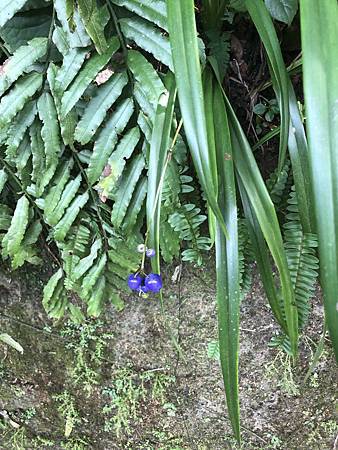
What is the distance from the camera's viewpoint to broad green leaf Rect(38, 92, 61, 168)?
0.95 m

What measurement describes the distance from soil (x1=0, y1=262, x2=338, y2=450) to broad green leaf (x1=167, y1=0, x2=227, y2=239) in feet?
1.80

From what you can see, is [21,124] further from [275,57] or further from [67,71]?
[275,57]

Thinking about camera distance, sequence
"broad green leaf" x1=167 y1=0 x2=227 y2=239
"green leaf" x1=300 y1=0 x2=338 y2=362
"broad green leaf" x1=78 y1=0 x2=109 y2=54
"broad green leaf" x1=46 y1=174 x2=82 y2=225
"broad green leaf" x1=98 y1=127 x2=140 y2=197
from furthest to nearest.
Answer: "broad green leaf" x1=46 y1=174 x2=82 y2=225
"broad green leaf" x1=98 y1=127 x2=140 y2=197
"broad green leaf" x1=78 y1=0 x2=109 y2=54
"broad green leaf" x1=167 y1=0 x2=227 y2=239
"green leaf" x1=300 y1=0 x2=338 y2=362

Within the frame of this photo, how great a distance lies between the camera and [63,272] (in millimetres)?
1232

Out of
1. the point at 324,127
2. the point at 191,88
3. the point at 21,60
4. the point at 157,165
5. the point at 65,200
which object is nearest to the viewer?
the point at 324,127

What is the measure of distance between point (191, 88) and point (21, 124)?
458 millimetres

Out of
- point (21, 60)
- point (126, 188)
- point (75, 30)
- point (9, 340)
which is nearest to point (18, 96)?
point (21, 60)

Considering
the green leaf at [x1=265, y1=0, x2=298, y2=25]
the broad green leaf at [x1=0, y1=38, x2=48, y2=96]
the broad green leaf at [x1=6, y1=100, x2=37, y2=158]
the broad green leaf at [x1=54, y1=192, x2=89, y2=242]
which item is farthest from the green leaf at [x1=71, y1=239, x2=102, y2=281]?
the green leaf at [x1=265, y1=0, x2=298, y2=25]

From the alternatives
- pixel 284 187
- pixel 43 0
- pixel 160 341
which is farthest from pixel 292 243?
pixel 43 0

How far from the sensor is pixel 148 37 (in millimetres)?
884

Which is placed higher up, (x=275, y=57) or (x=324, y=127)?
(x=275, y=57)

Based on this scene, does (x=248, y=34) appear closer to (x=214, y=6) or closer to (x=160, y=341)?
(x=214, y=6)

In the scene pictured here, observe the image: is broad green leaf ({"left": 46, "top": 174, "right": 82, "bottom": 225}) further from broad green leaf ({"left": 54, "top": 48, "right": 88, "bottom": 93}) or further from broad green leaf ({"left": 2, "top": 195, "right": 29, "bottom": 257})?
broad green leaf ({"left": 54, "top": 48, "right": 88, "bottom": 93})

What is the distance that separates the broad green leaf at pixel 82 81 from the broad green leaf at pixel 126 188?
169 mm
